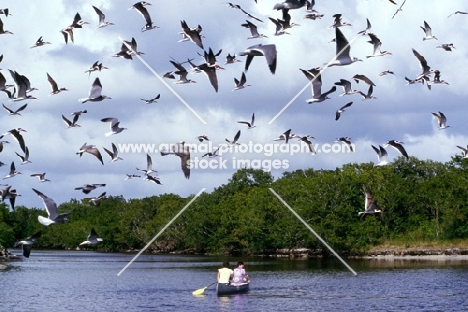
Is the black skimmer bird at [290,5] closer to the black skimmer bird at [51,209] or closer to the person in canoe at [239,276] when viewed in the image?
the black skimmer bird at [51,209]

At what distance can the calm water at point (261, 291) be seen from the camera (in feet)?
144

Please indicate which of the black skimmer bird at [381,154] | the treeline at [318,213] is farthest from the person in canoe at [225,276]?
the treeline at [318,213]

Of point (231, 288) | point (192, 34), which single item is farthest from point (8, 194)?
point (231, 288)

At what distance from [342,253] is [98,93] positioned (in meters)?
68.3

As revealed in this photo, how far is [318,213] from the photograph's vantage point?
344ft

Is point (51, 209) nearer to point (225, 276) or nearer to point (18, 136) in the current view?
point (18, 136)

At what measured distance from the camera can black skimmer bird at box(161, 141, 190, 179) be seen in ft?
114

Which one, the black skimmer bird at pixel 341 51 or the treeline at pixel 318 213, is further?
the treeline at pixel 318 213

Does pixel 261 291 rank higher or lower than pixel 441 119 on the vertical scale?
lower

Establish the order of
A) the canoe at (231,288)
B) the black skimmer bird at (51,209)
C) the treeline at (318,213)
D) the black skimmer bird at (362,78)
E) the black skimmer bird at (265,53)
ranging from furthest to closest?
the treeline at (318,213), the canoe at (231,288), the black skimmer bird at (362,78), the black skimmer bird at (51,209), the black skimmer bird at (265,53)

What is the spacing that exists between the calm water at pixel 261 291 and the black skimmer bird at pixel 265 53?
60.9 ft

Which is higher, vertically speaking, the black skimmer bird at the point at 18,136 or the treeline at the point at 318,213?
the treeline at the point at 318,213

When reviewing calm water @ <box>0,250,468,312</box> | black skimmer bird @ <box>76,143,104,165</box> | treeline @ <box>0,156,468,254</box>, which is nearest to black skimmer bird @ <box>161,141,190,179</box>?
black skimmer bird @ <box>76,143,104,165</box>

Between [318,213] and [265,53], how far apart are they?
79.9 m
